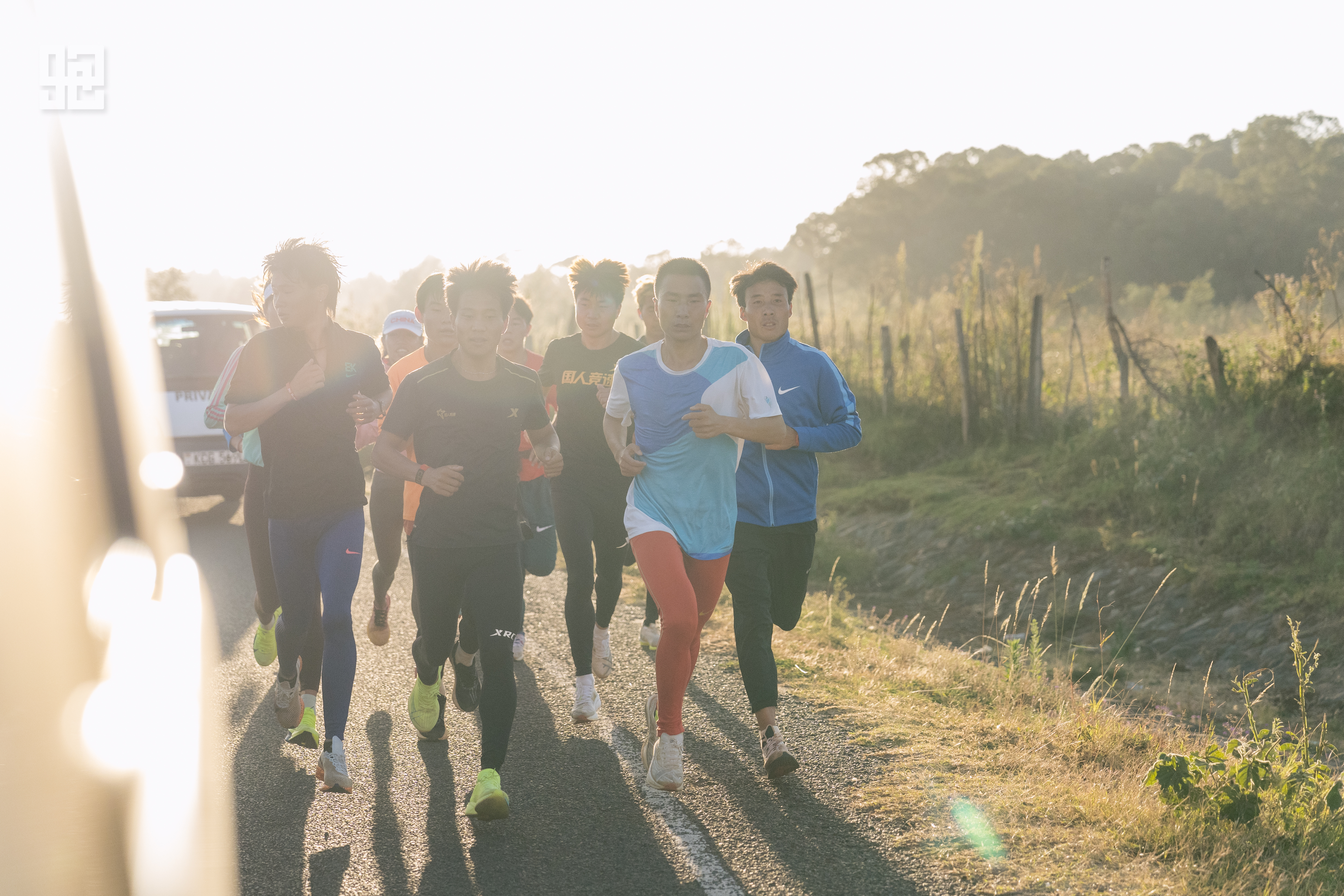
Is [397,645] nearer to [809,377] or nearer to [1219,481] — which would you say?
[809,377]

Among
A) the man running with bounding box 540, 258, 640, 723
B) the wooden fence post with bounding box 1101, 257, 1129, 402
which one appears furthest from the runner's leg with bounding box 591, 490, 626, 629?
the wooden fence post with bounding box 1101, 257, 1129, 402

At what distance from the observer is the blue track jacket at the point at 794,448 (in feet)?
16.7

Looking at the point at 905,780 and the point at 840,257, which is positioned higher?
the point at 840,257

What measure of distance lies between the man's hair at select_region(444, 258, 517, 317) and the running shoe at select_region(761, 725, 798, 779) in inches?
84.7

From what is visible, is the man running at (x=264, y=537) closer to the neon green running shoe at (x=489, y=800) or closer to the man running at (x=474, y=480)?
the man running at (x=474, y=480)

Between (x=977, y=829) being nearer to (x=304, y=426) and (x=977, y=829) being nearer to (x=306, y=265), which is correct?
(x=304, y=426)

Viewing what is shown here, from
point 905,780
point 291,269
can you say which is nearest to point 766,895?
point 905,780

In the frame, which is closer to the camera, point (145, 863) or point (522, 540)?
point (145, 863)

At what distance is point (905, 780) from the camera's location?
4902 mm

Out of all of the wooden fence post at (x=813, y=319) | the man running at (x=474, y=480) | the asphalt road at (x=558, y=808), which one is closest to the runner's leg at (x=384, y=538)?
the asphalt road at (x=558, y=808)

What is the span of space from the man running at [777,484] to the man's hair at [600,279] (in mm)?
1106

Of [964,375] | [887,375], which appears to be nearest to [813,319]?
[887,375]

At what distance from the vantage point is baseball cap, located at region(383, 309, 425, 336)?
7.73 meters

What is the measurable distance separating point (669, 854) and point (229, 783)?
6.86 ft
